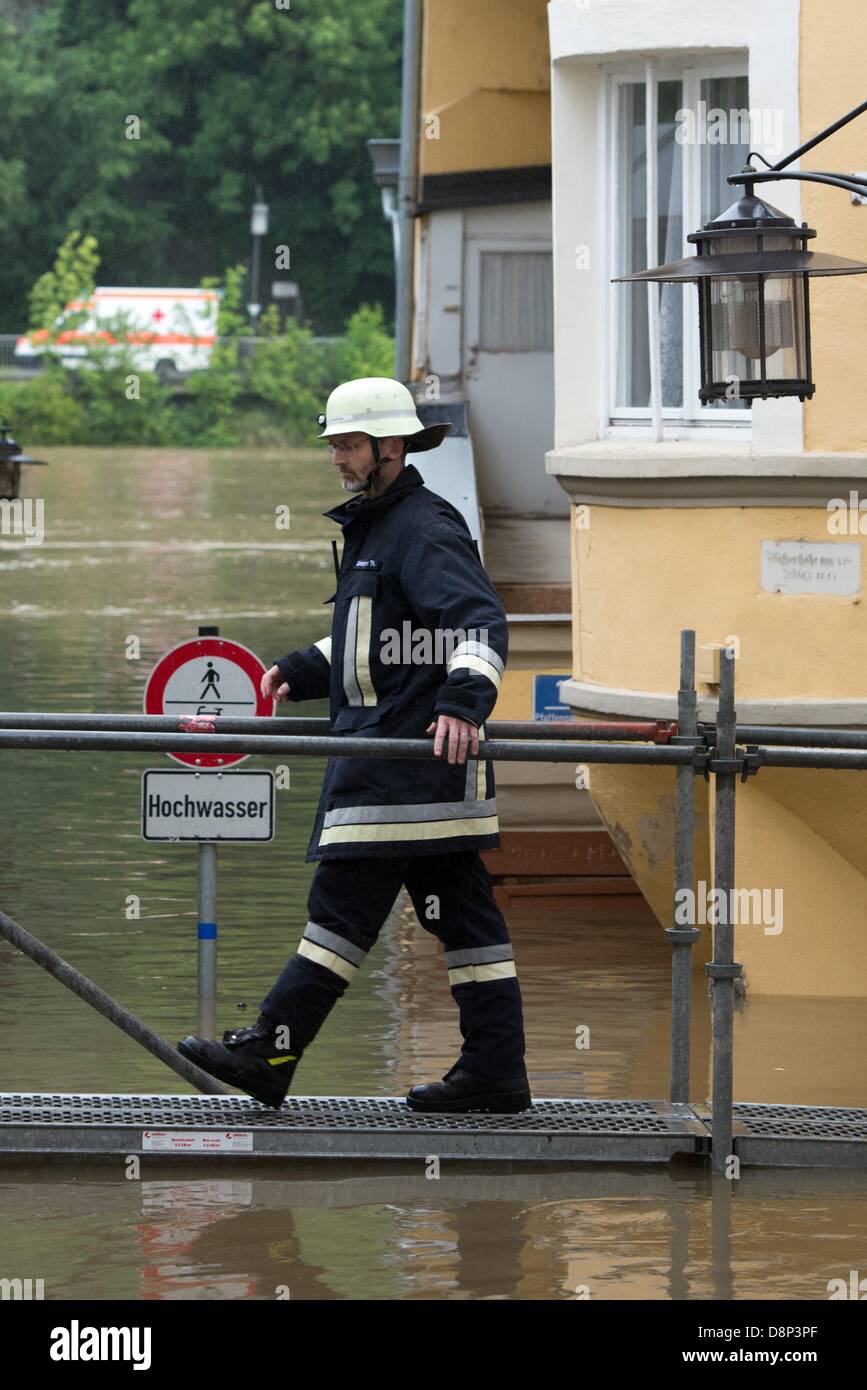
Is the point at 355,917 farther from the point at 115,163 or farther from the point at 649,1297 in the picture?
the point at 115,163

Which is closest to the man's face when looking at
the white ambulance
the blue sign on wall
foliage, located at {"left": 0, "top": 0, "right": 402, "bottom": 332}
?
the blue sign on wall

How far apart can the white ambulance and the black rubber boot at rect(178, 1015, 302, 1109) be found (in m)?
80.8

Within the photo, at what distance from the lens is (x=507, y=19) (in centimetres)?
1523

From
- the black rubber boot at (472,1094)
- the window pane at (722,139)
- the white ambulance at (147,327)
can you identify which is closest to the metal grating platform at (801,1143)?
the black rubber boot at (472,1094)

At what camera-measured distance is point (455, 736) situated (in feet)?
22.3

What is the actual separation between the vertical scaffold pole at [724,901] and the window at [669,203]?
142 inches

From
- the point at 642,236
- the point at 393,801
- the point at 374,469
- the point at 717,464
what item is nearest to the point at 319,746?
the point at 393,801

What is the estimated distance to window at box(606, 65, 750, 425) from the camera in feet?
35.2

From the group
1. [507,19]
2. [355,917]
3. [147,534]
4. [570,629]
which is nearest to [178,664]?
[355,917]

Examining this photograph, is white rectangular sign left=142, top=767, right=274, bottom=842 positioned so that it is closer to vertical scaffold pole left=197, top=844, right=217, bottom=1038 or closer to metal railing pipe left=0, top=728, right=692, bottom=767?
vertical scaffold pole left=197, top=844, right=217, bottom=1038

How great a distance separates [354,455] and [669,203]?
402cm

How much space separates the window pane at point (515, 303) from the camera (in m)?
16.0

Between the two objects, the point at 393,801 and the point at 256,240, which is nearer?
the point at 393,801

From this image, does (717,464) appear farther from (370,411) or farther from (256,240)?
(256,240)
